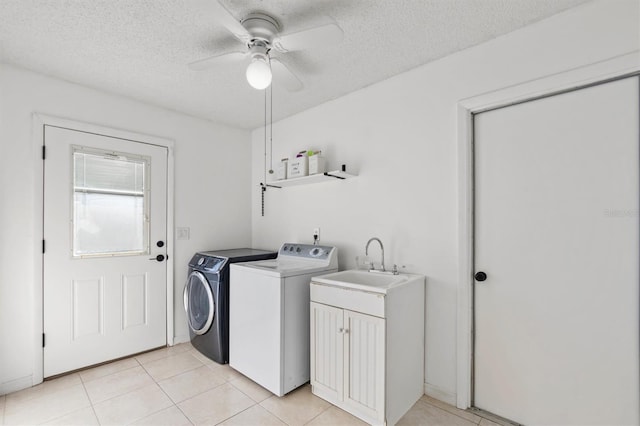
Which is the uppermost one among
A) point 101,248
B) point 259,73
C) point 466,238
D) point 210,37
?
point 210,37

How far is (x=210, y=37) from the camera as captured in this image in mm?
1878

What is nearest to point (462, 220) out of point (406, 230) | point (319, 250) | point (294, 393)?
point (406, 230)

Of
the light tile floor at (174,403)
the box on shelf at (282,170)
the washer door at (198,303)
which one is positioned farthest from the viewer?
the box on shelf at (282,170)

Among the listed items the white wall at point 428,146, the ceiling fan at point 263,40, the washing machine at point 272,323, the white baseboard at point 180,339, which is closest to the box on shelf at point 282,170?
the white wall at point 428,146

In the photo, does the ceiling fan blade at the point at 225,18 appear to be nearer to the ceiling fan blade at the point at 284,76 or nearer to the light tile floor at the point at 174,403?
the ceiling fan blade at the point at 284,76

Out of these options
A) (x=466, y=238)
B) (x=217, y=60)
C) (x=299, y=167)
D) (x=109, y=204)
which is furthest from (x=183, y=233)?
(x=466, y=238)

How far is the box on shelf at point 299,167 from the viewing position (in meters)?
2.80

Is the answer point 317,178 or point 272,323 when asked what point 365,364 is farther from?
point 317,178

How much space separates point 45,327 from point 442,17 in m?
3.59

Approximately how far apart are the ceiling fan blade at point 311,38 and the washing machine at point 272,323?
1.45 metres

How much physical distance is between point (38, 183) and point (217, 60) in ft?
5.99

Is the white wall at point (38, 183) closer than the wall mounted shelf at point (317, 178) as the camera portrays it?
Yes

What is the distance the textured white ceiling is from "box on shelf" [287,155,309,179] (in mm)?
615

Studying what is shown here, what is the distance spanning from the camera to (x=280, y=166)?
118 inches
